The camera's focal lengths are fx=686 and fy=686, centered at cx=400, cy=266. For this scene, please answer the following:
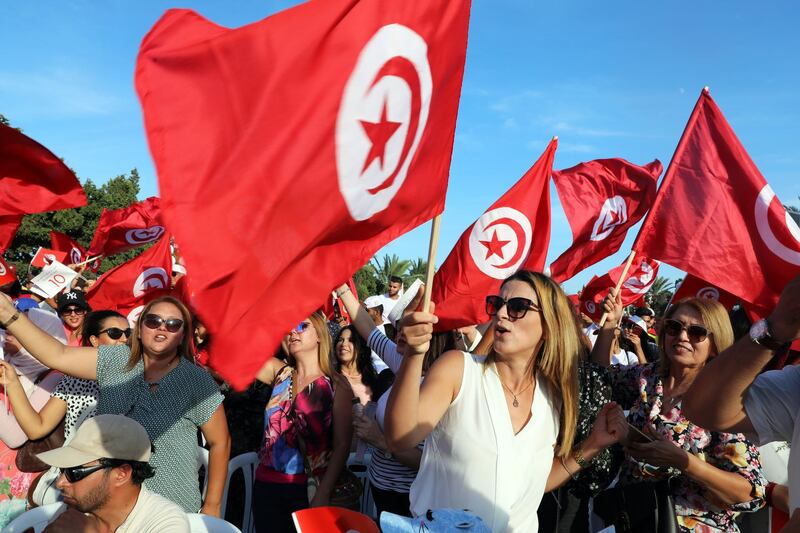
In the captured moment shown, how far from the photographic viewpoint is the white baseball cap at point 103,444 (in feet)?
9.59

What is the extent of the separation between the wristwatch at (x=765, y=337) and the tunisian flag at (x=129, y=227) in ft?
29.4

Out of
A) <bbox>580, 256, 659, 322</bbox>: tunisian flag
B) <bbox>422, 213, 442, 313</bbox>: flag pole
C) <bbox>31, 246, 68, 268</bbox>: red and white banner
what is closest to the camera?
<bbox>422, 213, 442, 313</bbox>: flag pole

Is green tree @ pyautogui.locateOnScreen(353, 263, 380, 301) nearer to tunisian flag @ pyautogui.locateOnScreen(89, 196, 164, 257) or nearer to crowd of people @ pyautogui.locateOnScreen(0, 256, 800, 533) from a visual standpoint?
tunisian flag @ pyautogui.locateOnScreen(89, 196, 164, 257)

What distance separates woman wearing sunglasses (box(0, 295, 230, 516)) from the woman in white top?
1581 mm

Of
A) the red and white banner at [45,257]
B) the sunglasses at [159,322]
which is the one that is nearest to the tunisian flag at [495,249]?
the sunglasses at [159,322]

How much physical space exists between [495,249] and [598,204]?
1691 mm

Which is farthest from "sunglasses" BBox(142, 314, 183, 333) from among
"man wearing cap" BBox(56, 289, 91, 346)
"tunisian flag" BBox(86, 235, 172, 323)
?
"tunisian flag" BBox(86, 235, 172, 323)

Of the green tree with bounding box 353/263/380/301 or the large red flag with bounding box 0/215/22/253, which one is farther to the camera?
the green tree with bounding box 353/263/380/301

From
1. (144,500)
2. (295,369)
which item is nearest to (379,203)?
(144,500)

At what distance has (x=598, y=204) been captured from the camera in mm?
6473

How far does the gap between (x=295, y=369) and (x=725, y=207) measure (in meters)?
3.12

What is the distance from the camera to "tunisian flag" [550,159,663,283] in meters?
6.21

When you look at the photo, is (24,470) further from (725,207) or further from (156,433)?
(725,207)

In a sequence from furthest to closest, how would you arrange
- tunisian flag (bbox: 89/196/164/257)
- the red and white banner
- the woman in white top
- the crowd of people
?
the red and white banner → tunisian flag (bbox: 89/196/164/257) → the woman in white top → the crowd of people
